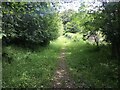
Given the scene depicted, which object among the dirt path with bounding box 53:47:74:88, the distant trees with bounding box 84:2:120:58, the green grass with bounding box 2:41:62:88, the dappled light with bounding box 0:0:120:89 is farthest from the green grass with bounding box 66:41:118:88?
the distant trees with bounding box 84:2:120:58

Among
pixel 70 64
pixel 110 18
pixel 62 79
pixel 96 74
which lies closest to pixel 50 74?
pixel 62 79

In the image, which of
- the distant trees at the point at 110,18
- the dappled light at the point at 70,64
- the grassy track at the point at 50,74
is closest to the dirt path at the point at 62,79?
the dappled light at the point at 70,64

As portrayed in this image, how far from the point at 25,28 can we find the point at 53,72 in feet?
31.1

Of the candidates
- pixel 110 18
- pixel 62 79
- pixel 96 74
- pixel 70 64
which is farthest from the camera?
pixel 70 64

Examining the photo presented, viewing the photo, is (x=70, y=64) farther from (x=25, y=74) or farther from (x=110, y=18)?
(x=110, y=18)

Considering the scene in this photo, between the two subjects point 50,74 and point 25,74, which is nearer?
point 25,74

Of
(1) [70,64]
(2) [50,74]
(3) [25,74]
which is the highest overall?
(3) [25,74]

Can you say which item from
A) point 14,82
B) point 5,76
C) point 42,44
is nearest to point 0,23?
point 5,76

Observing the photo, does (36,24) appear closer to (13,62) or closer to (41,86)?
(13,62)

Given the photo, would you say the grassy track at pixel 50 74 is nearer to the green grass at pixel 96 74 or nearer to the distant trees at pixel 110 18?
the green grass at pixel 96 74

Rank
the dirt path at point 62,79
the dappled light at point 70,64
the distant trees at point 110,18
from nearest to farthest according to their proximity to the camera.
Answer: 1. the dirt path at point 62,79
2. the dappled light at point 70,64
3. the distant trees at point 110,18

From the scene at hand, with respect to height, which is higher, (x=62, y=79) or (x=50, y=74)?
(x=62, y=79)

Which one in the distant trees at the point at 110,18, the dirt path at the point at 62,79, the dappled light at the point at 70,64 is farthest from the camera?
the distant trees at the point at 110,18

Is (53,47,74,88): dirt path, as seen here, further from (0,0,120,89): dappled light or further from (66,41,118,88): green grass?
(66,41,118,88): green grass
